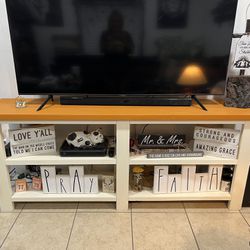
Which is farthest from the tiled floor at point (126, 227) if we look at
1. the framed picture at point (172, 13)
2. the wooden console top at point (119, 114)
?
the framed picture at point (172, 13)

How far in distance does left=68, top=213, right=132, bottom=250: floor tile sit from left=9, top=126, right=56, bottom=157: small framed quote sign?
461mm

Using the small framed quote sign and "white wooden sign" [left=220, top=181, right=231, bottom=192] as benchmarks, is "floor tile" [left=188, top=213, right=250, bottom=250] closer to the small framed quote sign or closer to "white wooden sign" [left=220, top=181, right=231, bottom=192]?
"white wooden sign" [left=220, top=181, right=231, bottom=192]

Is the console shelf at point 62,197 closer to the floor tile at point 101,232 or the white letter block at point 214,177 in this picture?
the floor tile at point 101,232

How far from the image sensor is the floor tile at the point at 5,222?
1224 millimetres

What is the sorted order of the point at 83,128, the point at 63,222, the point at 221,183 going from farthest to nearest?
the point at 83,128 → the point at 221,183 → the point at 63,222

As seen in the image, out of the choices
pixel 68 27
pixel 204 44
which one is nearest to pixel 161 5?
pixel 204 44

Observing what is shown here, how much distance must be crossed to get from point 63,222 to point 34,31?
1093mm

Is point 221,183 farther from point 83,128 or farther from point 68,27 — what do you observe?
point 68,27

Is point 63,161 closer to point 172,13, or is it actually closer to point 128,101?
point 128,101

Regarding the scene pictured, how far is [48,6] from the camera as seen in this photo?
1196 millimetres

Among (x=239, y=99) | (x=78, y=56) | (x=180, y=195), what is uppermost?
(x=78, y=56)

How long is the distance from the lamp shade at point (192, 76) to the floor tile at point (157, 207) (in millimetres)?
770

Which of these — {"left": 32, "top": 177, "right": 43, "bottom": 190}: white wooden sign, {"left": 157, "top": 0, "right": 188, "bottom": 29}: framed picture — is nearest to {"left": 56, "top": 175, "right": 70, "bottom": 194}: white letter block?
{"left": 32, "top": 177, "right": 43, "bottom": 190}: white wooden sign

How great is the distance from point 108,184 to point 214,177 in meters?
0.66
